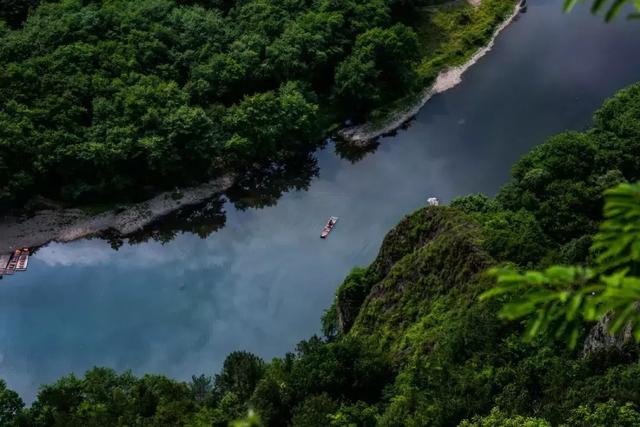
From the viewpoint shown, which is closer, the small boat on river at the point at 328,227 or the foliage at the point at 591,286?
the foliage at the point at 591,286

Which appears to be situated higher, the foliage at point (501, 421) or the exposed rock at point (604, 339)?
the exposed rock at point (604, 339)

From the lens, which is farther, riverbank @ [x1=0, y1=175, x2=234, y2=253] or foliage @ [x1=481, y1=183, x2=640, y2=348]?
riverbank @ [x1=0, y1=175, x2=234, y2=253]

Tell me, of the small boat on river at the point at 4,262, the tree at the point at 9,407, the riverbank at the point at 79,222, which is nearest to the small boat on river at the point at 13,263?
the small boat on river at the point at 4,262

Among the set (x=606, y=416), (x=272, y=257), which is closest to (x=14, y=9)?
(x=272, y=257)

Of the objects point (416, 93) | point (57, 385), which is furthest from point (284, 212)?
point (57, 385)

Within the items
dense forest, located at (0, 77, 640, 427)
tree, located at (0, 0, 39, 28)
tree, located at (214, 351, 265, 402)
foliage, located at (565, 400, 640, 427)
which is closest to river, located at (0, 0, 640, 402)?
dense forest, located at (0, 77, 640, 427)

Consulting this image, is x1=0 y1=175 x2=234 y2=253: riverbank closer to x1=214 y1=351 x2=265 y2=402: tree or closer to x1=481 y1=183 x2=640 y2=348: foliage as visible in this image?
x1=214 y1=351 x2=265 y2=402: tree

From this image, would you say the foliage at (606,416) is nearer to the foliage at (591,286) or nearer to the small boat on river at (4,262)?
the foliage at (591,286)

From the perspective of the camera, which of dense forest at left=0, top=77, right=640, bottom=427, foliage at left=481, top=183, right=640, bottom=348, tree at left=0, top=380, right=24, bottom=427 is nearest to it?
foliage at left=481, top=183, right=640, bottom=348

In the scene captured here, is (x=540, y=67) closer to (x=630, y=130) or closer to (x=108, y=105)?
(x=630, y=130)
